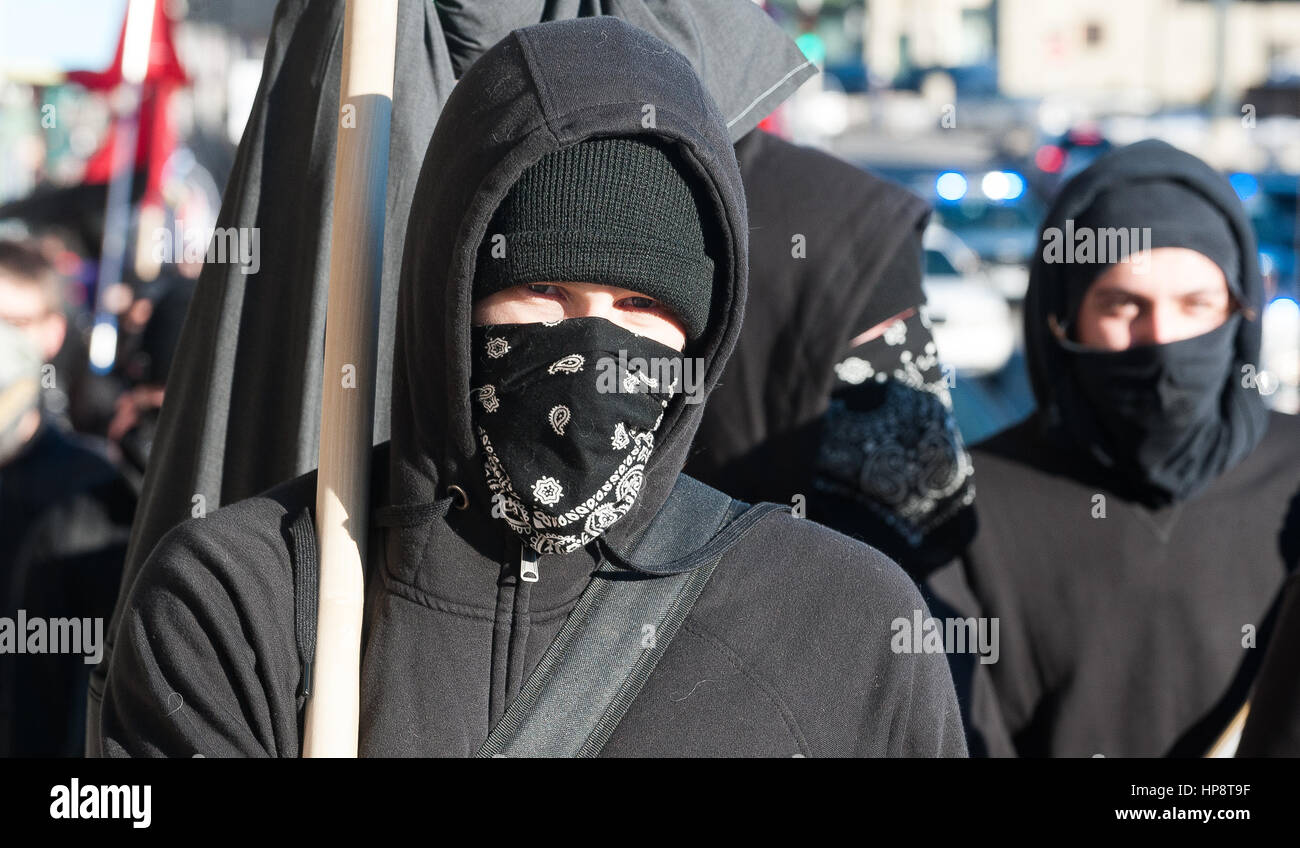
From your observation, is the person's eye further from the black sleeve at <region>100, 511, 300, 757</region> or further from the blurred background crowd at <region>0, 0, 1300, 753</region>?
the black sleeve at <region>100, 511, 300, 757</region>

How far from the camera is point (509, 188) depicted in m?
1.70

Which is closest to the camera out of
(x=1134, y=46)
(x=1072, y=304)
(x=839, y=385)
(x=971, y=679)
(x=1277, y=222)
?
(x=839, y=385)

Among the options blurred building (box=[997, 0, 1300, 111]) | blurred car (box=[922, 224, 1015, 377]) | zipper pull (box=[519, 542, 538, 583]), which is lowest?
zipper pull (box=[519, 542, 538, 583])

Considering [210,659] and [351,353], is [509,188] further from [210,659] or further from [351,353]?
[210,659]

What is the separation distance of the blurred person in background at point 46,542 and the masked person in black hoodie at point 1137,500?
7.75 feet

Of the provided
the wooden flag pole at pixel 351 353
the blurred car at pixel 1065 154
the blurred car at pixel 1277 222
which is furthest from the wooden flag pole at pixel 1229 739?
the blurred car at pixel 1065 154

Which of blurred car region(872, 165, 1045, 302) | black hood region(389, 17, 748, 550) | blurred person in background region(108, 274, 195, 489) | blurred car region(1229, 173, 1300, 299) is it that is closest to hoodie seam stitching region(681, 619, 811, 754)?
black hood region(389, 17, 748, 550)

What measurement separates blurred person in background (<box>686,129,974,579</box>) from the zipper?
1.05 m

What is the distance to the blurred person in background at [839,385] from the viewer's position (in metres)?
2.76

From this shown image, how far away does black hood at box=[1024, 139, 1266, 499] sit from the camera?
11.0 feet

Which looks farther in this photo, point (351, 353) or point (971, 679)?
point (971, 679)

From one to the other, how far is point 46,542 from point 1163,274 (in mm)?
3012

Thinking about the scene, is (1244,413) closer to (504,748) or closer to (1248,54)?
(504,748)

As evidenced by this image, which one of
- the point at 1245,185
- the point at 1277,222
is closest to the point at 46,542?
the point at 1245,185
